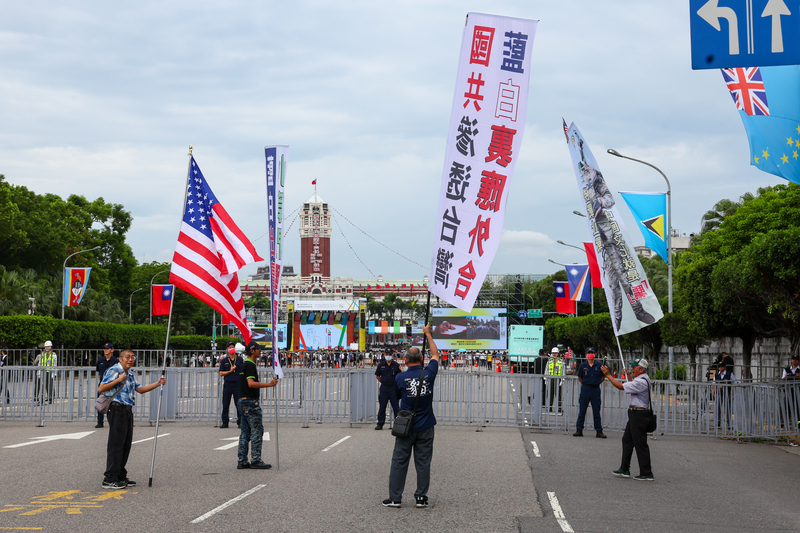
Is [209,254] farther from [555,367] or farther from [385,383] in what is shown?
[555,367]

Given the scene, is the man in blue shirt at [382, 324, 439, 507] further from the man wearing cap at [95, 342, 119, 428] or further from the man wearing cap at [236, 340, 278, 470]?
the man wearing cap at [95, 342, 119, 428]

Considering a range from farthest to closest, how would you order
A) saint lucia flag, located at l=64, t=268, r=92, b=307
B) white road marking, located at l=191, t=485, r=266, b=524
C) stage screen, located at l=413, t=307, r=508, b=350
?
stage screen, located at l=413, t=307, r=508, b=350
saint lucia flag, located at l=64, t=268, r=92, b=307
white road marking, located at l=191, t=485, r=266, b=524

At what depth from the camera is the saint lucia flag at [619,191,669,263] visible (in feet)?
67.5

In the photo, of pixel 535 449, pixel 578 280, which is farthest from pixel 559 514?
pixel 578 280

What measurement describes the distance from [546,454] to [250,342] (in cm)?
528

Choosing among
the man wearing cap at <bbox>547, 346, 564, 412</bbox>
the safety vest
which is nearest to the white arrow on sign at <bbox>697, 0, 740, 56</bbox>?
the man wearing cap at <bbox>547, 346, 564, 412</bbox>

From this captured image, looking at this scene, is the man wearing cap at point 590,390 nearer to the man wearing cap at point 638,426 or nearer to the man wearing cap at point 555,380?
the man wearing cap at point 555,380

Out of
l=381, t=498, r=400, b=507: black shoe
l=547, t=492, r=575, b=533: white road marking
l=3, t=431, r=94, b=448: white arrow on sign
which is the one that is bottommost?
l=3, t=431, r=94, b=448: white arrow on sign

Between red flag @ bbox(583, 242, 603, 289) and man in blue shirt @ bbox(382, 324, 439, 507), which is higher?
red flag @ bbox(583, 242, 603, 289)

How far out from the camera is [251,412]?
10930 mm

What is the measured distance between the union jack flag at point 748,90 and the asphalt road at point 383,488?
5.37 m

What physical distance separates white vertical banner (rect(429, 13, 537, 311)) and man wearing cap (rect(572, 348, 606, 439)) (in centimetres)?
771

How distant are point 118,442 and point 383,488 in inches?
129

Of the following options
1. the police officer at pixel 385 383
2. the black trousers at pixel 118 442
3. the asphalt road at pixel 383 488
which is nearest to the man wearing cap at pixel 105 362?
the asphalt road at pixel 383 488
